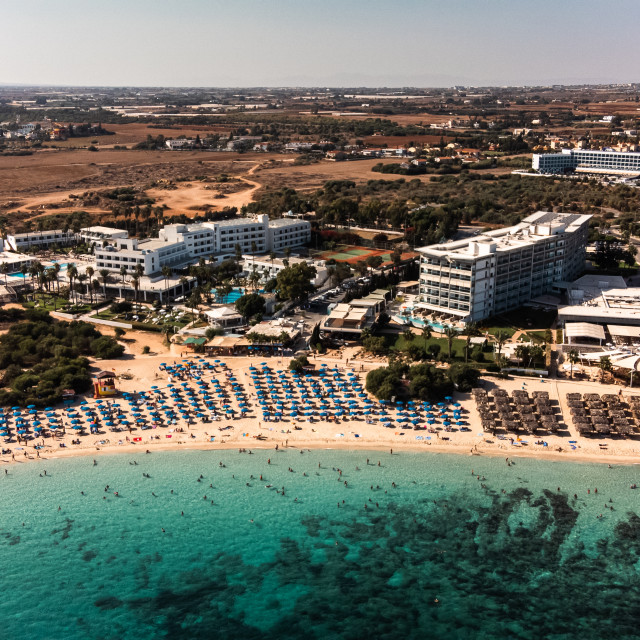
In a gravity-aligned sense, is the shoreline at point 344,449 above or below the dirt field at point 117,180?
below

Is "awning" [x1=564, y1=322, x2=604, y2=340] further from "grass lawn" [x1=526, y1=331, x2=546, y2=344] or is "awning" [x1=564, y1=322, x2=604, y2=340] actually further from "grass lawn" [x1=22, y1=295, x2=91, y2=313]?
"grass lawn" [x1=22, y1=295, x2=91, y2=313]

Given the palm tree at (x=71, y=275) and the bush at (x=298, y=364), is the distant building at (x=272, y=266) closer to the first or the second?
the palm tree at (x=71, y=275)

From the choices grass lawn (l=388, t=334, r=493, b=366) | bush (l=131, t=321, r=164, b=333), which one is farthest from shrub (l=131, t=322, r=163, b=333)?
grass lawn (l=388, t=334, r=493, b=366)

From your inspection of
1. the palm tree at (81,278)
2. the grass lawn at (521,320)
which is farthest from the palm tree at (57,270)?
the grass lawn at (521,320)

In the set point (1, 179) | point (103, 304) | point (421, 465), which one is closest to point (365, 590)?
point (421, 465)

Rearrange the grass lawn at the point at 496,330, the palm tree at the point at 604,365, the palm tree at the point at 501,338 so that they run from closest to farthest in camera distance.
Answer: the palm tree at the point at 604,365 < the palm tree at the point at 501,338 < the grass lawn at the point at 496,330

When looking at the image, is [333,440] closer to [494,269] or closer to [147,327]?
[147,327]
